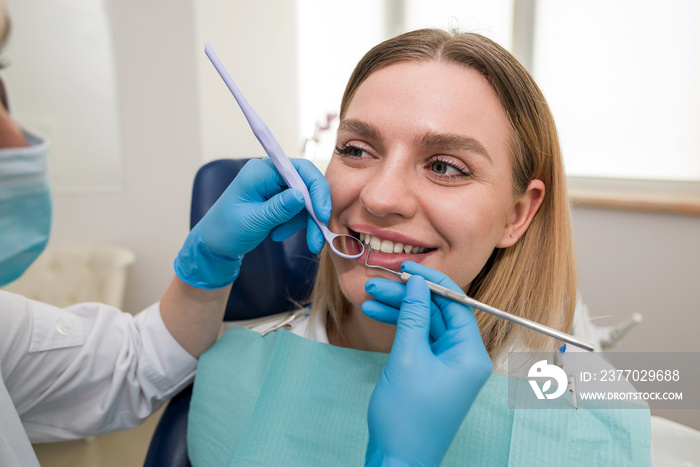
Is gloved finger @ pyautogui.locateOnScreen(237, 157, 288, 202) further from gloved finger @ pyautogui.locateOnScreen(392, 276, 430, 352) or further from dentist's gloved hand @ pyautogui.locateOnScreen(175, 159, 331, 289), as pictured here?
gloved finger @ pyautogui.locateOnScreen(392, 276, 430, 352)

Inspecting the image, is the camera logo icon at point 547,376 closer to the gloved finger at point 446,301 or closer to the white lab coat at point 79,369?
the gloved finger at point 446,301

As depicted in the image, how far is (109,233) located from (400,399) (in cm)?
145

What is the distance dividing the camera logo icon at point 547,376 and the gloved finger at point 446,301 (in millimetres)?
205

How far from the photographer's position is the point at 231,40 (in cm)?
211

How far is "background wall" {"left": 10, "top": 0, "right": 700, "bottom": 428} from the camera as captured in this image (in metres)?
1.61

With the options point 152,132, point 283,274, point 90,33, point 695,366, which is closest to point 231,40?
point 152,132

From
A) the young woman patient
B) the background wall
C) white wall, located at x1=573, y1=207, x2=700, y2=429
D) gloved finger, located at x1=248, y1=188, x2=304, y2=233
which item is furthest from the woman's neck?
white wall, located at x1=573, y1=207, x2=700, y2=429

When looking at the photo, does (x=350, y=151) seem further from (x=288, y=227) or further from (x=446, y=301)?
(x=446, y=301)

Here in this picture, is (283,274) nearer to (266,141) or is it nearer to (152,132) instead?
(266,141)

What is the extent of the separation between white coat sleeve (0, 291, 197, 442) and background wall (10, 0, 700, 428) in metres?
0.58

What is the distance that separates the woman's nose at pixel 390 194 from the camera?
76 centimetres

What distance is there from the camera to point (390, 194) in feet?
2.51

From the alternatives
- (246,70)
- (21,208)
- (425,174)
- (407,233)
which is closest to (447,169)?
(425,174)

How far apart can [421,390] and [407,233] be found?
0.28 m
